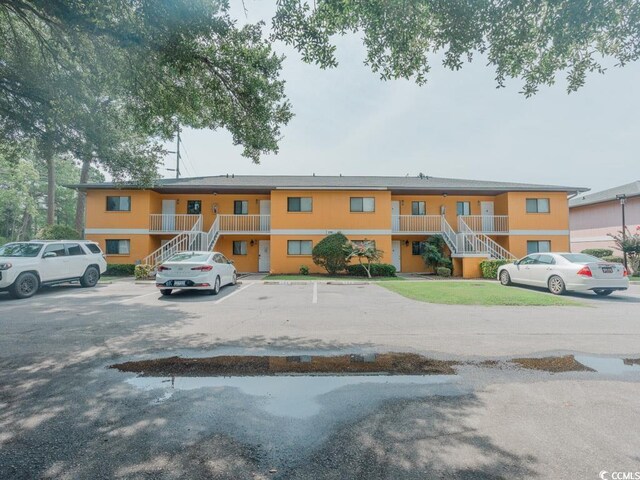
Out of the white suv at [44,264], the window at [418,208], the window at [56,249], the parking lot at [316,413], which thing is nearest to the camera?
the parking lot at [316,413]

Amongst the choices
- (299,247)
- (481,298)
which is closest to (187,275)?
(481,298)

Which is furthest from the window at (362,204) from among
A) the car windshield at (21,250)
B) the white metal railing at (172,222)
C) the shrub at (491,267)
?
the car windshield at (21,250)

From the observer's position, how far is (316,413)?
3.01 meters

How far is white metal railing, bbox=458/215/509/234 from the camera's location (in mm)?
20641

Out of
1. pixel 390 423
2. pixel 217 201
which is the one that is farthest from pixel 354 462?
pixel 217 201

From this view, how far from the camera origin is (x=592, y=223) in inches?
1040

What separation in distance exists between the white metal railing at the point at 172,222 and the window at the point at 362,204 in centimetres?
975

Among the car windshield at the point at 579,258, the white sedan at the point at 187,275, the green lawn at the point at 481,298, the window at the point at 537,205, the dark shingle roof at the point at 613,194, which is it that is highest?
the dark shingle roof at the point at 613,194

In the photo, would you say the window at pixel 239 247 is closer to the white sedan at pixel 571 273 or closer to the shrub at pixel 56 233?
the shrub at pixel 56 233

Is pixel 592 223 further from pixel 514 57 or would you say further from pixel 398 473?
pixel 398 473

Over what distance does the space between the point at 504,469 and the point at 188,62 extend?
25.9 ft

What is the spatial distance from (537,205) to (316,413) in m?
22.7

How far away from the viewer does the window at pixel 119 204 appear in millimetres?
20109

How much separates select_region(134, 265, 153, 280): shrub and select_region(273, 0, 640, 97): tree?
14.0 m
